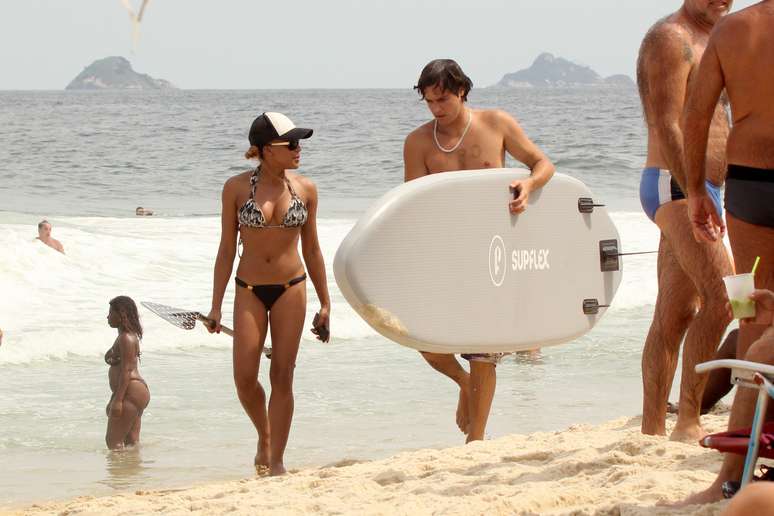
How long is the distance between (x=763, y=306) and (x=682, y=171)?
3.80ft

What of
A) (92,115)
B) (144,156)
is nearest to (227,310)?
(144,156)

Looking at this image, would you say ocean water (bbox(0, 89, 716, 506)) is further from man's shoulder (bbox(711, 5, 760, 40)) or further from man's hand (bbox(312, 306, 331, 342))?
man's shoulder (bbox(711, 5, 760, 40))

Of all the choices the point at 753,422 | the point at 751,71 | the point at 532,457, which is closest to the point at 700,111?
the point at 751,71

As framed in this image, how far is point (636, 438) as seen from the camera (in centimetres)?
430

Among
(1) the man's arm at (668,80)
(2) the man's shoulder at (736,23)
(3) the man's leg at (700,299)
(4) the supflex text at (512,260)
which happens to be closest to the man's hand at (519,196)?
(4) the supflex text at (512,260)

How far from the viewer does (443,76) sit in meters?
A: 5.23

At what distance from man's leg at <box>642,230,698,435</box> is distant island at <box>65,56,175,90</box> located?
88.2m

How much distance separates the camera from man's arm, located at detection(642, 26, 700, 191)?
4188 mm

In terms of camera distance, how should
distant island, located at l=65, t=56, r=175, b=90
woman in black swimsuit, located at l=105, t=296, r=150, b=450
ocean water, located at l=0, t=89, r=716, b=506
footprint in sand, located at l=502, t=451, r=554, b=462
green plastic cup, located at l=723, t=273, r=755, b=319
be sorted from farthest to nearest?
distant island, located at l=65, t=56, r=175, b=90 → woman in black swimsuit, located at l=105, t=296, r=150, b=450 → ocean water, located at l=0, t=89, r=716, b=506 → footprint in sand, located at l=502, t=451, r=554, b=462 → green plastic cup, located at l=723, t=273, r=755, b=319

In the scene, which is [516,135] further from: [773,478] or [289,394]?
[773,478]

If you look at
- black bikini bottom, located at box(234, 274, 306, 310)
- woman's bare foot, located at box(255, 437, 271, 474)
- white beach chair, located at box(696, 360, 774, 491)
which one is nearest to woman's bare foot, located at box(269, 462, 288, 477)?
woman's bare foot, located at box(255, 437, 271, 474)

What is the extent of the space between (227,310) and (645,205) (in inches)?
292

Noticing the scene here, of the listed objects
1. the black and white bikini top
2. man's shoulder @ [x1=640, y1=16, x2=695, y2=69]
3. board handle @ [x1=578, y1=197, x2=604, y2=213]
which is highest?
man's shoulder @ [x1=640, y1=16, x2=695, y2=69]

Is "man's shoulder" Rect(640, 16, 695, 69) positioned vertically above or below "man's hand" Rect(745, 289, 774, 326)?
above
